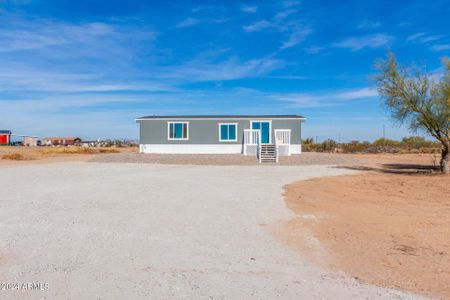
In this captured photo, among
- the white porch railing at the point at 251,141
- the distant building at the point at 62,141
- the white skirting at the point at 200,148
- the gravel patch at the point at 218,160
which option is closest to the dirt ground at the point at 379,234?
the gravel patch at the point at 218,160

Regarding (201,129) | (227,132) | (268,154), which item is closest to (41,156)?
(201,129)

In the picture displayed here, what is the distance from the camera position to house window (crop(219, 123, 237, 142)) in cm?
2823

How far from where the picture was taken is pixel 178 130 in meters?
28.7

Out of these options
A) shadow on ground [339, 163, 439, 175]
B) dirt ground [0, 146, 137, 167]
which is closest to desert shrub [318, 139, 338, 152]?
shadow on ground [339, 163, 439, 175]

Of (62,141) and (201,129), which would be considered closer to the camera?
(201,129)

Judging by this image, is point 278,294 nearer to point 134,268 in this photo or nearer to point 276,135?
point 134,268

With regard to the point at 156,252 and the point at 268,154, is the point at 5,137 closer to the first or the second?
the point at 268,154

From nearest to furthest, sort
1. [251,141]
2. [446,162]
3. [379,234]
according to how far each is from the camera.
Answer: [379,234]
[446,162]
[251,141]

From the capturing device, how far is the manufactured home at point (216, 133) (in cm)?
2789

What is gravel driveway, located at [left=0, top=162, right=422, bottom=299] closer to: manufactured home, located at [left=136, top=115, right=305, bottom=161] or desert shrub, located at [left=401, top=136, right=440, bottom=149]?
manufactured home, located at [left=136, top=115, right=305, bottom=161]

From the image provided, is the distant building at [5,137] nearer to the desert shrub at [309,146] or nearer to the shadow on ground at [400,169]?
the desert shrub at [309,146]

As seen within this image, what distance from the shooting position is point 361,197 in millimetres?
9852

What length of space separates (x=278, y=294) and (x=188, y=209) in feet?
14.8

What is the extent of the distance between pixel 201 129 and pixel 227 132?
1.96 metres
